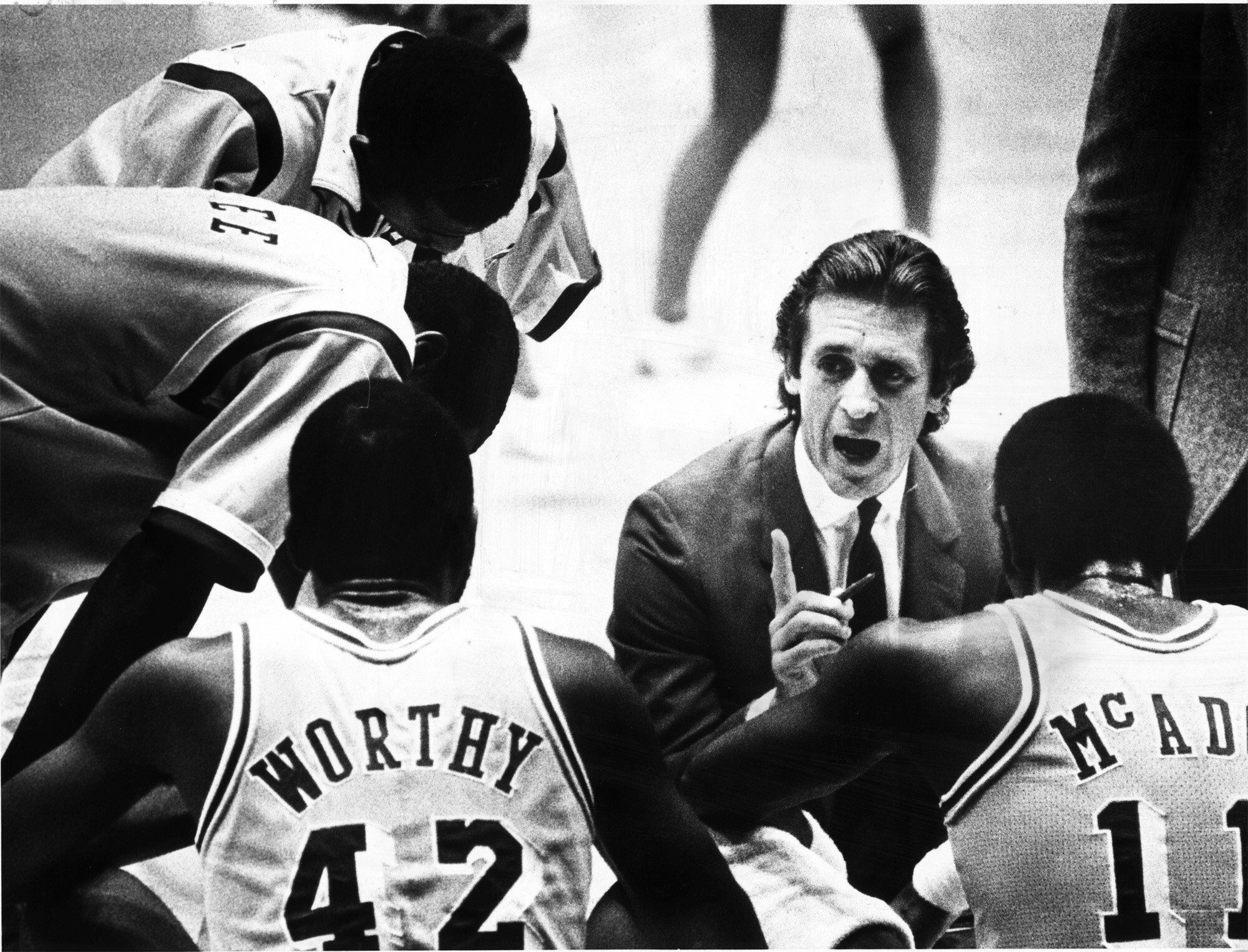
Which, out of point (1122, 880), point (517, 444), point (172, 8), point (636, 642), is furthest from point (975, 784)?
point (172, 8)

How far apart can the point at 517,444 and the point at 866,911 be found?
36.7 inches

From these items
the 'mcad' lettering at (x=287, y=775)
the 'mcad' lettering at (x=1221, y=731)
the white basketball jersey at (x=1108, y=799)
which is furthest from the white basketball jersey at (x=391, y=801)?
the 'mcad' lettering at (x=1221, y=731)

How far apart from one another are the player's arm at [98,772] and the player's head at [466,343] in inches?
23.5

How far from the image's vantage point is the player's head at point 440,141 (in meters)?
2.61

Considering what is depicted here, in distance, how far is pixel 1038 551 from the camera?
2611 millimetres

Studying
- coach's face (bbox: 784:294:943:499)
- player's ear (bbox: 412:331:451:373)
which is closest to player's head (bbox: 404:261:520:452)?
player's ear (bbox: 412:331:451:373)

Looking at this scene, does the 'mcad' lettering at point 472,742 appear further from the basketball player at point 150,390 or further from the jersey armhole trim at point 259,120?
the jersey armhole trim at point 259,120

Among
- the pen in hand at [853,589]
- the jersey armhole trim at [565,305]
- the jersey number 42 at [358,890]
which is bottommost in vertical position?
the jersey number 42 at [358,890]

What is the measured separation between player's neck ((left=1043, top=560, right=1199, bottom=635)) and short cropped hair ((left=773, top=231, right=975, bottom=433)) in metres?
0.35

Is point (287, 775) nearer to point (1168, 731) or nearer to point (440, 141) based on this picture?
point (440, 141)

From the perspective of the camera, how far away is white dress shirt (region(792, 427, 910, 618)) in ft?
8.80

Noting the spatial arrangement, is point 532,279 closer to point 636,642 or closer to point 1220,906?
point 636,642

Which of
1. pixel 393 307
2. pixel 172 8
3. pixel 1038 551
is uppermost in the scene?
pixel 172 8

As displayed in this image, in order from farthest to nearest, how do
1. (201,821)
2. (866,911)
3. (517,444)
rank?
(517,444) < (866,911) < (201,821)
